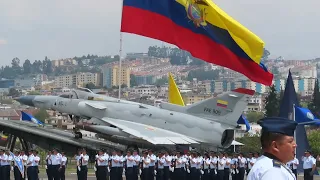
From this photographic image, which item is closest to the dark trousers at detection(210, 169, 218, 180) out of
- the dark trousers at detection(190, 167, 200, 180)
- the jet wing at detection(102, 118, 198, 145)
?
the dark trousers at detection(190, 167, 200, 180)

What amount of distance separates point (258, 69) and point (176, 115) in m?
11.8

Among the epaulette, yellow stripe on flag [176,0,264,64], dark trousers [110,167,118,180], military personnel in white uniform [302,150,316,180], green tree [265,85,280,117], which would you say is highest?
yellow stripe on flag [176,0,264,64]

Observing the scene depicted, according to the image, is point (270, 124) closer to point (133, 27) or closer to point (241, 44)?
point (241, 44)

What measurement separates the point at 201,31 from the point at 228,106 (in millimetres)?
9790

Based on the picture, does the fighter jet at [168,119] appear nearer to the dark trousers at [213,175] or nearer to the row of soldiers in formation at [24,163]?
the dark trousers at [213,175]

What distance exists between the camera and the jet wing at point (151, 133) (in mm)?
30297

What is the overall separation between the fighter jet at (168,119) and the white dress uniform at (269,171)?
24.8 meters

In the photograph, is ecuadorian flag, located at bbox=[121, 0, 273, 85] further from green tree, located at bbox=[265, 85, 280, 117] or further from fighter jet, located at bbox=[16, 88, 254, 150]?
green tree, located at bbox=[265, 85, 280, 117]

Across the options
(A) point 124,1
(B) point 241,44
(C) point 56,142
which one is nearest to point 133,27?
(A) point 124,1

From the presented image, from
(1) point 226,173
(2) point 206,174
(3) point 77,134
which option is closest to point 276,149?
(2) point 206,174

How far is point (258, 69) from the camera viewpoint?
20.5 meters

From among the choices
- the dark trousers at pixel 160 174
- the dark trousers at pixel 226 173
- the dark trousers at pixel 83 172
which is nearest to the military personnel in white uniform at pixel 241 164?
the dark trousers at pixel 226 173

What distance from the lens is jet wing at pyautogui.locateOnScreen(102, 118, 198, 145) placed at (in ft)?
99.4

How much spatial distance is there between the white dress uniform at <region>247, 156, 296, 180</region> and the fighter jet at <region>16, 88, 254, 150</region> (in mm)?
24757
